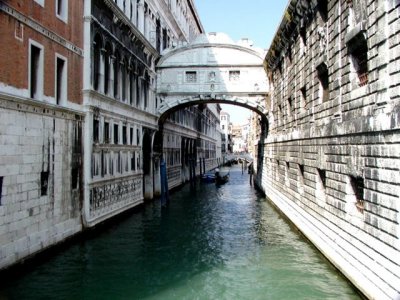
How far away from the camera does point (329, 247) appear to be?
9.30 metres

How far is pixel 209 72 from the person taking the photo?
2066 centimetres

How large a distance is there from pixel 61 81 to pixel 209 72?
35.3 ft

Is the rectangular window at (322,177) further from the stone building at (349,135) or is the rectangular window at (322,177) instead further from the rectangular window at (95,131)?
the rectangular window at (95,131)

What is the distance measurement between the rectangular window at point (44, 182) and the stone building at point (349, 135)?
6308 mm

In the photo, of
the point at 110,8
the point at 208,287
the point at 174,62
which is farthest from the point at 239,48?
the point at 208,287

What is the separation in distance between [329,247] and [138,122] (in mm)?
10442

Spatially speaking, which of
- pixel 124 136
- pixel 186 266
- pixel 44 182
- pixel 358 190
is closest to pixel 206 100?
pixel 124 136

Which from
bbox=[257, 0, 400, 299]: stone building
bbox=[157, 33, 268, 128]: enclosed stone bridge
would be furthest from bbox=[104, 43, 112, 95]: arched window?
bbox=[157, 33, 268, 128]: enclosed stone bridge

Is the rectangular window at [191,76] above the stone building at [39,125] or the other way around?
above

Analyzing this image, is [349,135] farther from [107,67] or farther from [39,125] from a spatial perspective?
[107,67]

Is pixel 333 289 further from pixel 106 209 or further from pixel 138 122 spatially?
pixel 138 122

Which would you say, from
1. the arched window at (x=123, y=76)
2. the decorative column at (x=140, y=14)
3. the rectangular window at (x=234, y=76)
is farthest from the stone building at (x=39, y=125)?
the rectangular window at (x=234, y=76)

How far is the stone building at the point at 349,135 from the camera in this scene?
20.3ft

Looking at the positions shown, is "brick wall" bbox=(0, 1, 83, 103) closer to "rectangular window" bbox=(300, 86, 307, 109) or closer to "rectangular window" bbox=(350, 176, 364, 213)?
"rectangular window" bbox=(300, 86, 307, 109)
